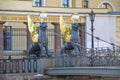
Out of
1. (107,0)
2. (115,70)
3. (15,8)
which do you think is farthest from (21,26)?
(115,70)

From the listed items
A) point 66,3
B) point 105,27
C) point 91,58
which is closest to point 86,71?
point 91,58

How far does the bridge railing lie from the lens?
1173 inches

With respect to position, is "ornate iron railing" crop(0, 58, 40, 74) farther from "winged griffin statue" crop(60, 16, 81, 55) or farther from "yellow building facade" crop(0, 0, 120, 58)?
"yellow building facade" crop(0, 0, 120, 58)

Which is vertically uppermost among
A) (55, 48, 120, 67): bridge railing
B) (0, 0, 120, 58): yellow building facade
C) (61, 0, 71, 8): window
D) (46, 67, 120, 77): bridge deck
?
(61, 0, 71, 8): window

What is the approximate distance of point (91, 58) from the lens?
3075 cm

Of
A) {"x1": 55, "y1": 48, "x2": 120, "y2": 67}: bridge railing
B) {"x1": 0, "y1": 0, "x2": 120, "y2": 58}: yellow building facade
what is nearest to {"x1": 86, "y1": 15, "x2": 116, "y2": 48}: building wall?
{"x1": 0, "y1": 0, "x2": 120, "y2": 58}: yellow building facade

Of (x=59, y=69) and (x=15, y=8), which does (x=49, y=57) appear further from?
(x=15, y=8)

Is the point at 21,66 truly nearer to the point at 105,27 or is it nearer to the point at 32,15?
the point at 32,15

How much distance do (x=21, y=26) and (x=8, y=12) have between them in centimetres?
309

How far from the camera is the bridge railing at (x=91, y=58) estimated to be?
29797mm

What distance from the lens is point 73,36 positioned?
3366 centimetres

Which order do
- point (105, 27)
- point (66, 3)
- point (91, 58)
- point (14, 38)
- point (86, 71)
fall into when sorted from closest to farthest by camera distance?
point (86, 71)
point (91, 58)
point (14, 38)
point (105, 27)
point (66, 3)

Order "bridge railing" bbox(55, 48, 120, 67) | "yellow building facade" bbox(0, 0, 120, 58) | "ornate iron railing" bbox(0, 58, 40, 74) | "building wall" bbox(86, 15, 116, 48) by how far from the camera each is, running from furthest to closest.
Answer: "building wall" bbox(86, 15, 116, 48) → "yellow building facade" bbox(0, 0, 120, 58) → "ornate iron railing" bbox(0, 58, 40, 74) → "bridge railing" bbox(55, 48, 120, 67)

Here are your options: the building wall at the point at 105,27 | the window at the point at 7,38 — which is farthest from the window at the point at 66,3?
the window at the point at 7,38
